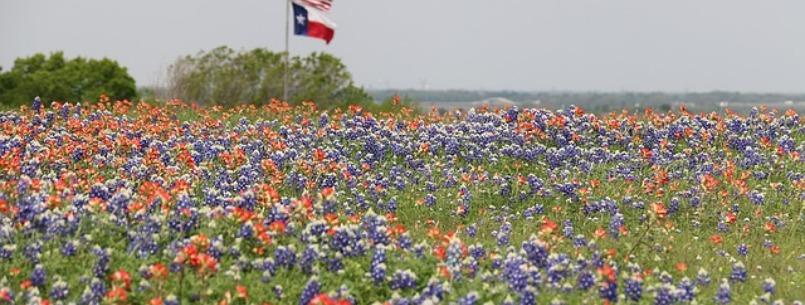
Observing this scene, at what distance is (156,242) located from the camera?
670 cm

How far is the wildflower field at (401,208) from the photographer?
6.32 m

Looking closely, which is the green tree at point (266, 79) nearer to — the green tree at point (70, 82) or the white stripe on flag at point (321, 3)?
the green tree at point (70, 82)

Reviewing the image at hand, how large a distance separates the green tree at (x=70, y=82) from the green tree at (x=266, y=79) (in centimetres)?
533

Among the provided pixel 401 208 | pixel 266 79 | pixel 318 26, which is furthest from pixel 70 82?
pixel 401 208

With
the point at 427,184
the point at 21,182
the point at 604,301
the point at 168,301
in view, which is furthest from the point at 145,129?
the point at 604,301

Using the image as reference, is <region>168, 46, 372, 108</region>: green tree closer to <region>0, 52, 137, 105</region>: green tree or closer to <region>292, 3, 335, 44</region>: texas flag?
<region>0, 52, 137, 105</region>: green tree

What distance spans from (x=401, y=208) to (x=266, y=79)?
140ft

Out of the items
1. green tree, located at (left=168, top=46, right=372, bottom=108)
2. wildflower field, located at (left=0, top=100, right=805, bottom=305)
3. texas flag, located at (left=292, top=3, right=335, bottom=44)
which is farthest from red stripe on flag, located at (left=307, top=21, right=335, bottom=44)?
green tree, located at (left=168, top=46, right=372, bottom=108)

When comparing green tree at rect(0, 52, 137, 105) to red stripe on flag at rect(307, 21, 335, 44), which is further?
green tree at rect(0, 52, 137, 105)

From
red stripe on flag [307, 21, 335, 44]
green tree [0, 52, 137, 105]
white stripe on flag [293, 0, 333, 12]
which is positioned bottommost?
green tree [0, 52, 137, 105]

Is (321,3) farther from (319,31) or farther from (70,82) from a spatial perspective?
(70,82)

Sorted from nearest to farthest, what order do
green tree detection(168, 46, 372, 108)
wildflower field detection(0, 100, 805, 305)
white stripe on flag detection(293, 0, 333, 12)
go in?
wildflower field detection(0, 100, 805, 305), white stripe on flag detection(293, 0, 333, 12), green tree detection(168, 46, 372, 108)

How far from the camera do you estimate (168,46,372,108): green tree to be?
50844 mm

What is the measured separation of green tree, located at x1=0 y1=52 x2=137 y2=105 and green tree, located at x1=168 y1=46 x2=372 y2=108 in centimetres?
533
